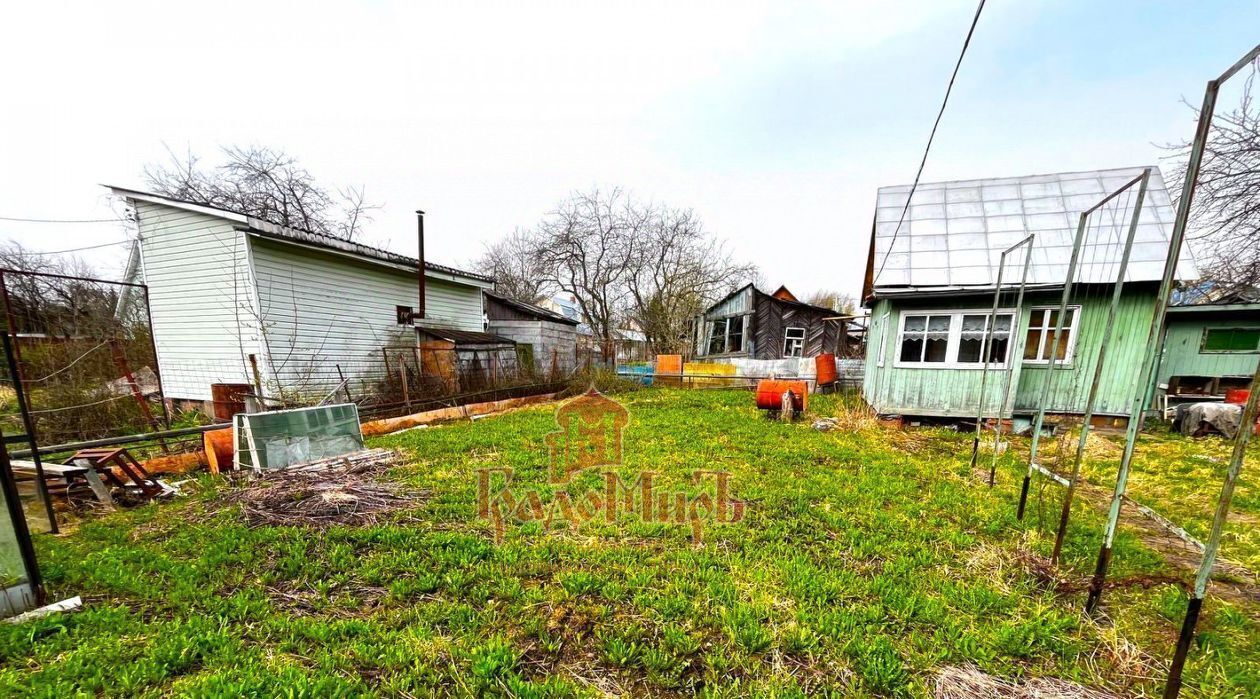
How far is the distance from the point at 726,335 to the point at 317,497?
16657mm

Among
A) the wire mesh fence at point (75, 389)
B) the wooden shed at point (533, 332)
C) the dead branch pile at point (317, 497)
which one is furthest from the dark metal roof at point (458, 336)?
the dead branch pile at point (317, 497)

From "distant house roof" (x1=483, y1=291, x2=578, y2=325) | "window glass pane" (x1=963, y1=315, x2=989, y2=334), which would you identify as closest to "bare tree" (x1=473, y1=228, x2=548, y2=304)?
"distant house roof" (x1=483, y1=291, x2=578, y2=325)

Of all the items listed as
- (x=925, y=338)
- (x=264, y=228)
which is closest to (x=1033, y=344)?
(x=925, y=338)

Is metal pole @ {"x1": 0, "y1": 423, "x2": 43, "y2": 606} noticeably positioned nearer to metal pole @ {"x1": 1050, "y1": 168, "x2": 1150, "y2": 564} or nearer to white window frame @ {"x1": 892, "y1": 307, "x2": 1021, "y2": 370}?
metal pole @ {"x1": 1050, "y1": 168, "x2": 1150, "y2": 564}

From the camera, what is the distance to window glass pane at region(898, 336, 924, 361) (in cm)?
784

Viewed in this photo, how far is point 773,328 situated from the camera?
690 inches

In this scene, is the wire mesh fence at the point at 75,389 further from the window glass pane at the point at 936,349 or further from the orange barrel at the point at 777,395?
the window glass pane at the point at 936,349

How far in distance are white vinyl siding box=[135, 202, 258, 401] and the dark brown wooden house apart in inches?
614

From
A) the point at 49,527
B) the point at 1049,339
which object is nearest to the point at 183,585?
the point at 49,527

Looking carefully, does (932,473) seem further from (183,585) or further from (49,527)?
(49,527)

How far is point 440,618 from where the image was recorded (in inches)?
97.0

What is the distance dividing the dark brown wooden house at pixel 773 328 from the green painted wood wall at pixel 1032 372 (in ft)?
29.6

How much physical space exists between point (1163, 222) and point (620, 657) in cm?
1180

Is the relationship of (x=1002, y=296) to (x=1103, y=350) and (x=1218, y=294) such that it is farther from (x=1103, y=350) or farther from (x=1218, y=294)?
(x=1218, y=294)
